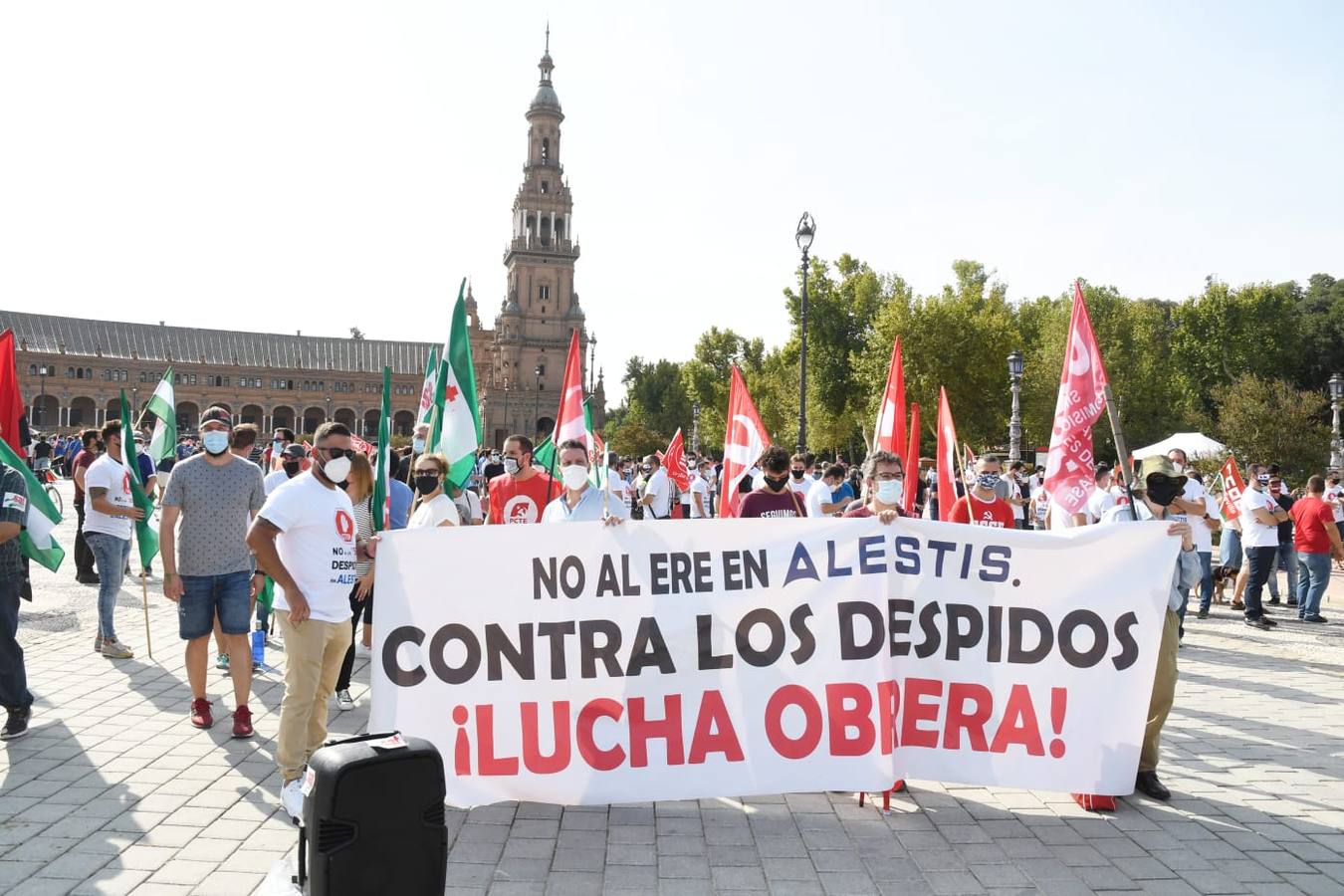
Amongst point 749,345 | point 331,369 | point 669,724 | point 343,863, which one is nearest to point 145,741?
point 669,724

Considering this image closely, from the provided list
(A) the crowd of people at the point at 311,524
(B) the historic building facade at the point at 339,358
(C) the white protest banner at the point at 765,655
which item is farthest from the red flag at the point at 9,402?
(B) the historic building facade at the point at 339,358

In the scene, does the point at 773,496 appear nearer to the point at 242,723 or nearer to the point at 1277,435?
the point at 242,723

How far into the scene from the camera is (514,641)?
5309 mm

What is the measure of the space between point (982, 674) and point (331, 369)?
149 metres

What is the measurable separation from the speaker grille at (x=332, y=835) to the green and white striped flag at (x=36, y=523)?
15.6 feet

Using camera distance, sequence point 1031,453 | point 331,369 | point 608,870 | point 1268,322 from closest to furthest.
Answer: point 608,870, point 1268,322, point 1031,453, point 331,369

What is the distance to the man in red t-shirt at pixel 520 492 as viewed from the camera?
330 inches

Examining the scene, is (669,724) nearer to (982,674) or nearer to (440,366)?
(982,674)

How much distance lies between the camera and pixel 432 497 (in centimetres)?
737

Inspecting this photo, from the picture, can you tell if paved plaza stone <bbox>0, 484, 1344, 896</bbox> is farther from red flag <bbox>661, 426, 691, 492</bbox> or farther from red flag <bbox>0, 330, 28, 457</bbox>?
red flag <bbox>661, 426, 691, 492</bbox>

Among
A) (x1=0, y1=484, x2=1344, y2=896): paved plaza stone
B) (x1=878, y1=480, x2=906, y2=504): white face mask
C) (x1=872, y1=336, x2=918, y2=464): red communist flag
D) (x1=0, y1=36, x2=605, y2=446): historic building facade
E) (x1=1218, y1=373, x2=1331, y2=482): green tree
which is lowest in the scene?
(x1=0, y1=484, x2=1344, y2=896): paved plaza stone

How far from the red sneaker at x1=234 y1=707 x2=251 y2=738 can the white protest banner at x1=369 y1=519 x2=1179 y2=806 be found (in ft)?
6.24

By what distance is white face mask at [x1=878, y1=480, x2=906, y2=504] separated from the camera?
6.03 m

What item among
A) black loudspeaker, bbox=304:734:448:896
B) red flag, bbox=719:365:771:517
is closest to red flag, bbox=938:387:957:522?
red flag, bbox=719:365:771:517
